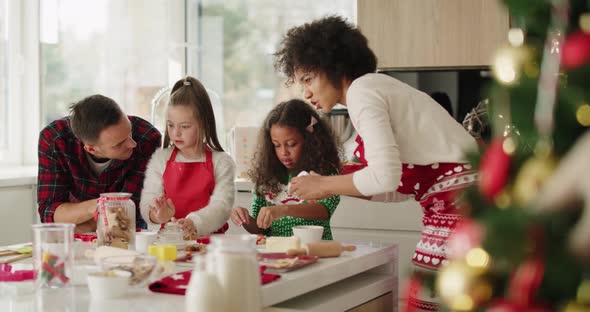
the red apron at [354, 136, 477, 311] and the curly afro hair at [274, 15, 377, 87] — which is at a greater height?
the curly afro hair at [274, 15, 377, 87]

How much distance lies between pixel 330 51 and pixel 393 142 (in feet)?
1.13

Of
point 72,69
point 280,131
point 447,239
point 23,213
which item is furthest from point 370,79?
point 72,69

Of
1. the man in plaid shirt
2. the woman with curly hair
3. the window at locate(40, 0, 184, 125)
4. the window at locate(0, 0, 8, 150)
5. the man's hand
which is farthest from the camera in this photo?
the window at locate(40, 0, 184, 125)

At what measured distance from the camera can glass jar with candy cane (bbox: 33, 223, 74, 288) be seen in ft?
4.60

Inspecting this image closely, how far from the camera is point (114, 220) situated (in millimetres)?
1904

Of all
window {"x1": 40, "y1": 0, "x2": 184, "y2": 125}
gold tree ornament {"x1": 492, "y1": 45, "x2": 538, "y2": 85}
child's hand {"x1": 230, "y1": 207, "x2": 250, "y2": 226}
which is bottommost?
child's hand {"x1": 230, "y1": 207, "x2": 250, "y2": 226}

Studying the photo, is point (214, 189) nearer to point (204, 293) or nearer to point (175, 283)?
point (175, 283)

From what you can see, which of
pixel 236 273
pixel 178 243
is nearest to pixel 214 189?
pixel 178 243

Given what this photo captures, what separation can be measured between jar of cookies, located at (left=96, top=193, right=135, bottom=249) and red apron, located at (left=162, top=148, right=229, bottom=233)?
532mm

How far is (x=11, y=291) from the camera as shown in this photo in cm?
149

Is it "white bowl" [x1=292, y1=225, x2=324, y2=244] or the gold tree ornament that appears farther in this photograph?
"white bowl" [x1=292, y1=225, x2=324, y2=244]

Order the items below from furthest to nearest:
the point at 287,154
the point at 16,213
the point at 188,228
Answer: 1. the point at 16,213
2. the point at 287,154
3. the point at 188,228

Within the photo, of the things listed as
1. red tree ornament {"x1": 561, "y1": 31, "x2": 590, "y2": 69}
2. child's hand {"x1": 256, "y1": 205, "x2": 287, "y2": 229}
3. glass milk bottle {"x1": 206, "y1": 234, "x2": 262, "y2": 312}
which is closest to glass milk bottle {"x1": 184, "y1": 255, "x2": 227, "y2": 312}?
glass milk bottle {"x1": 206, "y1": 234, "x2": 262, "y2": 312}

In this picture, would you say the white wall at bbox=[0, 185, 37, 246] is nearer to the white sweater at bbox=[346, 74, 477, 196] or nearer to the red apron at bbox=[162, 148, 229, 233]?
the red apron at bbox=[162, 148, 229, 233]
